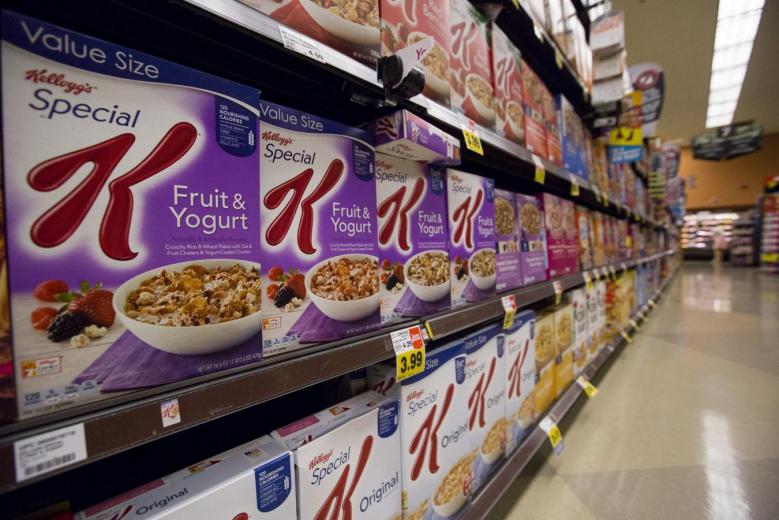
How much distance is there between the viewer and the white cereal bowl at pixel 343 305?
0.62m

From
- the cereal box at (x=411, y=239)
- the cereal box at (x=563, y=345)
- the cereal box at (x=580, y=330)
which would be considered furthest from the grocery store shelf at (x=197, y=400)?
the cereal box at (x=580, y=330)

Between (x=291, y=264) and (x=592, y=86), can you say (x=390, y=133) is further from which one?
(x=592, y=86)

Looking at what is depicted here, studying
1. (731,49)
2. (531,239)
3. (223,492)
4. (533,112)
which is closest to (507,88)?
(533,112)

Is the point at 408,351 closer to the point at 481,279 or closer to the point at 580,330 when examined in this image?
the point at 481,279

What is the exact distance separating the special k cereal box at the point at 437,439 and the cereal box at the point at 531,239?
0.60m

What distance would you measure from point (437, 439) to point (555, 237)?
1.15m

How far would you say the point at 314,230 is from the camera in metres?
0.62

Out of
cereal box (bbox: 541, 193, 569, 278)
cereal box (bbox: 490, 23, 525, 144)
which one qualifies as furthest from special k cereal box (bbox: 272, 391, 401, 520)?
cereal box (bbox: 541, 193, 569, 278)

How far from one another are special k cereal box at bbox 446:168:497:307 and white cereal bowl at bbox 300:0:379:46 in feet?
1.30

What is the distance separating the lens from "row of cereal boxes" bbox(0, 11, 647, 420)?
34cm

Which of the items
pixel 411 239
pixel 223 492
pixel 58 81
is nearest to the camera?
pixel 58 81

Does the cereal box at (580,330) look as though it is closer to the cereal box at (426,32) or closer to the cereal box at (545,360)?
the cereal box at (545,360)

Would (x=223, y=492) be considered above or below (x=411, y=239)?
below

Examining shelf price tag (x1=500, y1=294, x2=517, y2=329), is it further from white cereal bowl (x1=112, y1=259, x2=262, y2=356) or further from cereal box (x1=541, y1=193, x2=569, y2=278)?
white cereal bowl (x1=112, y1=259, x2=262, y2=356)
